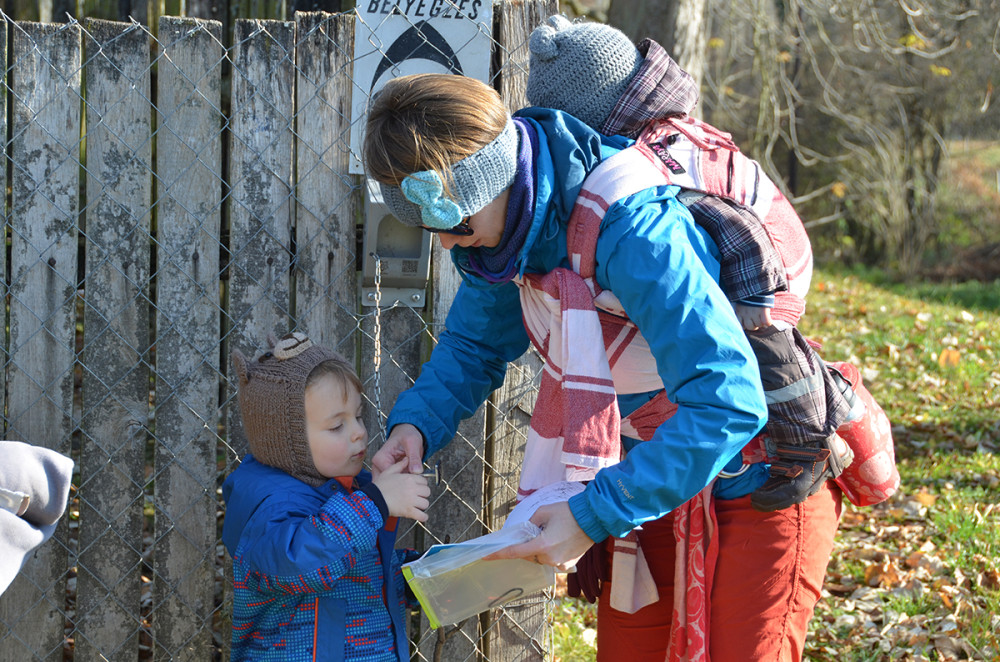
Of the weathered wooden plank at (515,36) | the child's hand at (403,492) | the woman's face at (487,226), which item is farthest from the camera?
the weathered wooden plank at (515,36)

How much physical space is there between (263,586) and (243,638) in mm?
229

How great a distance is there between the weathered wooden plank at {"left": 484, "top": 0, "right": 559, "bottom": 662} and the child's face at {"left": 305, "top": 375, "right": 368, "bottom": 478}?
79 cm

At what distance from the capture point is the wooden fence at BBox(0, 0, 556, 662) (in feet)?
8.99

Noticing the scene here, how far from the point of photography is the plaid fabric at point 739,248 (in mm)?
1836

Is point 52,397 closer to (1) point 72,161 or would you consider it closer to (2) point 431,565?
(1) point 72,161

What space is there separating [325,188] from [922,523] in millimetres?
3326

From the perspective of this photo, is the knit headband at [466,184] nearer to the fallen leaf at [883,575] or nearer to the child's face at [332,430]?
the child's face at [332,430]

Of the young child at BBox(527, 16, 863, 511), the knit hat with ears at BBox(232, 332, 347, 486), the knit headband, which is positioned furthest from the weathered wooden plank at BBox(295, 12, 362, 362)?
the knit headband

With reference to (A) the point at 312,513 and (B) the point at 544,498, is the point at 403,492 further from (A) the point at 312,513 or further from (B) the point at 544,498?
(B) the point at 544,498

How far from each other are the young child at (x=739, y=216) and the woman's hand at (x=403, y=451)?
85 centimetres

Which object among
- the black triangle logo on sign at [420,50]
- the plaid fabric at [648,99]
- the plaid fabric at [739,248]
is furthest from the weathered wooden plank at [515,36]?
the plaid fabric at [739,248]

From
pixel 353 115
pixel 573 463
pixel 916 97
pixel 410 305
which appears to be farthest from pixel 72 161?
pixel 916 97

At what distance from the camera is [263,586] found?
6.98 feet

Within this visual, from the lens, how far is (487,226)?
6.33 ft
